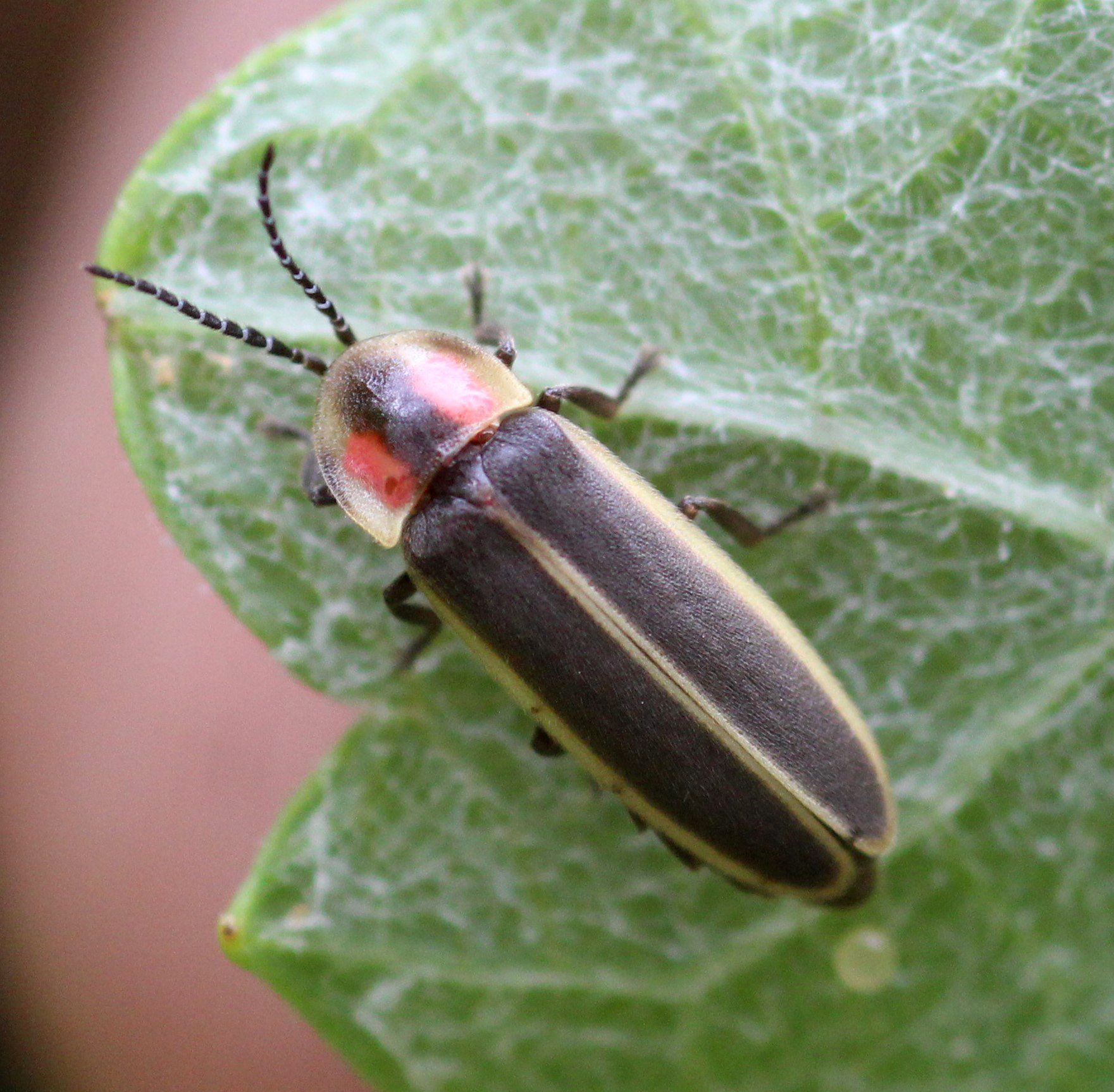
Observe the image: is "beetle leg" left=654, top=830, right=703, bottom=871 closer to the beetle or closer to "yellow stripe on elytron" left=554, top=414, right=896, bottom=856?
the beetle

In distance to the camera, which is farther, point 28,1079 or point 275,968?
point 28,1079

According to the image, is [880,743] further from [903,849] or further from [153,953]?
[153,953]

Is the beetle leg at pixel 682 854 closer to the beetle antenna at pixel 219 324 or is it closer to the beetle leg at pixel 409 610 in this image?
the beetle leg at pixel 409 610

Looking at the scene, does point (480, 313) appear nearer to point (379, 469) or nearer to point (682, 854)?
point (379, 469)

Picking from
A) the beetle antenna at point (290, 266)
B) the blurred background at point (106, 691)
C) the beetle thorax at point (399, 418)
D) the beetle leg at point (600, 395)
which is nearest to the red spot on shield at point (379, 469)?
the beetle thorax at point (399, 418)

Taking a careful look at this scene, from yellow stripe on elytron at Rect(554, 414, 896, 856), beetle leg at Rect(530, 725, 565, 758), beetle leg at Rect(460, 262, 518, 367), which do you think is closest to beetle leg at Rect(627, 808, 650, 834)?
beetle leg at Rect(530, 725, 565, 758)

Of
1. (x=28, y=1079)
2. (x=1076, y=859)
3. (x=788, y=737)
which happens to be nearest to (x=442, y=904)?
(x=788, y=737)
